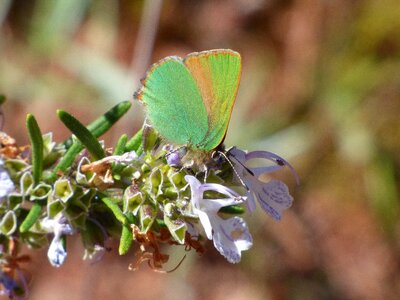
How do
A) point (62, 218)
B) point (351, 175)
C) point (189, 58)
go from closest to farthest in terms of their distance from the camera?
1. point (189, 58)
2. point (62, 218)
3. point (351, 175)

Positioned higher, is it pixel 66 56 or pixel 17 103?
pixel 66 56

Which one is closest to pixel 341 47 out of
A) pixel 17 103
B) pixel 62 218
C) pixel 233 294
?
pixel 233 294

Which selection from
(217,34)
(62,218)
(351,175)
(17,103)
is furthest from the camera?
(217,34)

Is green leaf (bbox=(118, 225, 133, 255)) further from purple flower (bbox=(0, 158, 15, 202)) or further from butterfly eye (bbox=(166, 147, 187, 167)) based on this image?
purple flower (bbox=(0, 158, 15, 202))

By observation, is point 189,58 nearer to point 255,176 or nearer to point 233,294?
point 255,176

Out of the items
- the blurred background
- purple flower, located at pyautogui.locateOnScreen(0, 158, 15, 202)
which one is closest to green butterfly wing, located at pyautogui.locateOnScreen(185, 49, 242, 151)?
purple flower, located at pyautogui.locateOnScreen(0, 158, 15, 202)

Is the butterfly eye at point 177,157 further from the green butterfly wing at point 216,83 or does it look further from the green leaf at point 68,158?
the green leaf at point 68,158
